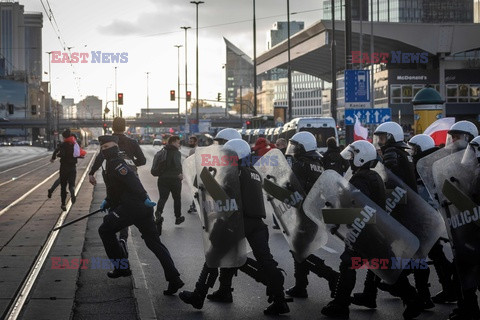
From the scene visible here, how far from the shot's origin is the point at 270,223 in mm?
18328

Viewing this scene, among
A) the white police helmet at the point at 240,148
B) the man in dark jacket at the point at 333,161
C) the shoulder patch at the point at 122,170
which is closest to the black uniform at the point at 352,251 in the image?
the white police helmet at the point at 240,148

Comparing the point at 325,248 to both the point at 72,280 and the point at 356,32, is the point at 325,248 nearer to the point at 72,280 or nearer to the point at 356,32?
the point at 72,280

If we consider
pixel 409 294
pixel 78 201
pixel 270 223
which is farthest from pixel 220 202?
pixel 78 201

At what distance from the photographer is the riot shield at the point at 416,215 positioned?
861 centimetres

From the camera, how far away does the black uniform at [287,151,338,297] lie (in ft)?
31.4

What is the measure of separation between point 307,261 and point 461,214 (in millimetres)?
2412

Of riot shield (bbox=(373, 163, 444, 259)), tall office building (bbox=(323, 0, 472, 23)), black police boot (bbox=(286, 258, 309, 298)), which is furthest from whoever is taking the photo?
tall office building (bbox=(323, 0, 472, 23))

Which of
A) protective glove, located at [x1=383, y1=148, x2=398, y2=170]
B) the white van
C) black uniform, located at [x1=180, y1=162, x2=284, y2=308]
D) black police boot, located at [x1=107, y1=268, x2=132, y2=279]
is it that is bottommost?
black police boot, located at [x1=107, y1=268, x2=132, y2=279]

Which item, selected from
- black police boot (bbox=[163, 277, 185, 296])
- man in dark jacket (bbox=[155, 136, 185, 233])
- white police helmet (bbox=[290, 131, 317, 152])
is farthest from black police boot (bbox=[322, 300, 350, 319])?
man in dark jacket (bbox=[155, 136, 185, 233])

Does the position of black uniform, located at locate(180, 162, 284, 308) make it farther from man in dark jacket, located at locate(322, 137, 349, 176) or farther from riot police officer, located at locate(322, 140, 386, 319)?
man in dark jacket, located at locate(322, 137, 349, 176)

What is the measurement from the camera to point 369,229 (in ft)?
26.8

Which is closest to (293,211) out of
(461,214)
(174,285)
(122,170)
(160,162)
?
(174,285)

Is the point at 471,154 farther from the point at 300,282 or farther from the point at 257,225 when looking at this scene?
the point at 300,282

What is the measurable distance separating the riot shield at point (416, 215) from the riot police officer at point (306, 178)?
45.2 inches
